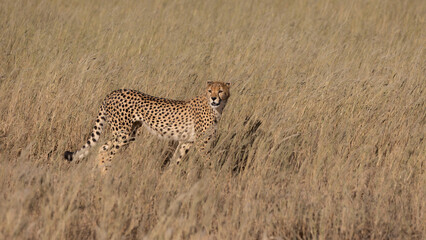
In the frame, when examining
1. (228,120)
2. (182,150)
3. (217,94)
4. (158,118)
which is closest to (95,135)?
(158,118)

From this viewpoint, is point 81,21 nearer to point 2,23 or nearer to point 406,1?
point 2,23

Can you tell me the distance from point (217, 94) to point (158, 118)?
1.56 feet

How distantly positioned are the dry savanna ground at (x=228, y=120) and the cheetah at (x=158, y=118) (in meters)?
0.13

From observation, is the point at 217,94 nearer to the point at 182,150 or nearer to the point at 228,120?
the point at 182,150

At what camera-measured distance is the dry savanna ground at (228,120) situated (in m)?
3.16

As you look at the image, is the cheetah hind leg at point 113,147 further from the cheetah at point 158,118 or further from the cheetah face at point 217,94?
the cheetah face at point 217,94

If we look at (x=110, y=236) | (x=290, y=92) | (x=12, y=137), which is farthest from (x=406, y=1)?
(x=110, y=236)

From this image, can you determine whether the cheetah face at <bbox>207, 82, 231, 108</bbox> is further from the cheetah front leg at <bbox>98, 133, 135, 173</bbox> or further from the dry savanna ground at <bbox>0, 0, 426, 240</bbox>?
the cheetah front leg at <bbox>98, 133, 135, 173</bbox>

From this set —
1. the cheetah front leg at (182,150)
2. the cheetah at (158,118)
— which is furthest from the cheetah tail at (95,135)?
the cheetah front leg at (182,150)

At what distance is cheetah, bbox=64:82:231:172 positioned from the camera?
421 cm

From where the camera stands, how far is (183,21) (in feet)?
24.5

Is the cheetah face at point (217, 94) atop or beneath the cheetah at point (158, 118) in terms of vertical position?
atop

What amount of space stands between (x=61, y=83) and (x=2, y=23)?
201 centimetres

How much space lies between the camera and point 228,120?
4.72 m
